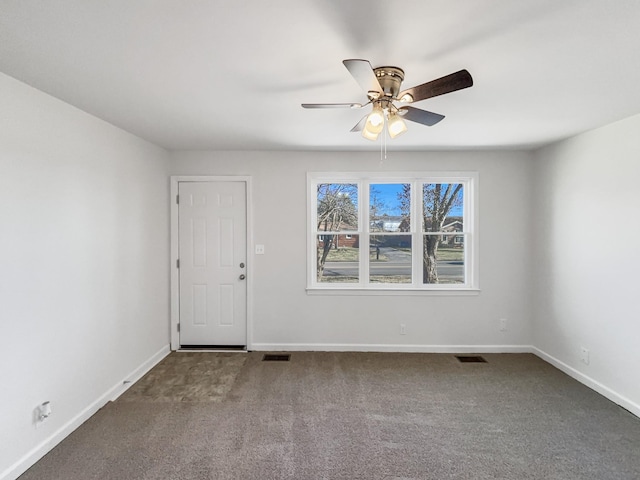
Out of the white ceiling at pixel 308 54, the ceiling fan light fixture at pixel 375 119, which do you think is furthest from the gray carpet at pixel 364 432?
the white ceiling at pixel 308 54

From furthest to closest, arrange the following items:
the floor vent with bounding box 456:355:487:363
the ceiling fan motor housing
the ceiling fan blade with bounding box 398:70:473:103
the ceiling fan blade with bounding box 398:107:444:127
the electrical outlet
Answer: the floor vent with bounding box 456:355:487:363, the electrical outlet, the ceiling fan blade with bounding box 398:107:444:127, the ceiling fan motor housing, the ceiling fan blade with bounding box 398:70:473:103

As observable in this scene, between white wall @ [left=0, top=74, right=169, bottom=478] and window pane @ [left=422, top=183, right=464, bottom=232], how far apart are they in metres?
3.21

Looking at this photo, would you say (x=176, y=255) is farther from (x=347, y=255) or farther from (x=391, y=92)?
(x=391, y=92)

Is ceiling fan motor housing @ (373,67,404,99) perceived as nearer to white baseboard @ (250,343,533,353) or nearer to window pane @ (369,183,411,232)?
window pane @ (369,183,411,232)

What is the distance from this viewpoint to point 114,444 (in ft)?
7.73

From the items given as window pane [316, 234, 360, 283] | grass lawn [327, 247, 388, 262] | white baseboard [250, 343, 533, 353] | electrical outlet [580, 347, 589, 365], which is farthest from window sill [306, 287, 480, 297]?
electrical outlet [580, 347, 589, 365]

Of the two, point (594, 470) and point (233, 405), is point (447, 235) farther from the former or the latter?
point (233, 405)

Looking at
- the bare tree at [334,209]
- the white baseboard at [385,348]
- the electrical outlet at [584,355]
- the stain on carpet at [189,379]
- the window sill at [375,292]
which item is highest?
the bare tree at [334,209]

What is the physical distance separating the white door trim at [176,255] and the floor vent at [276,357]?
0.94ft

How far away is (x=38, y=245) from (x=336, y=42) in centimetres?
223

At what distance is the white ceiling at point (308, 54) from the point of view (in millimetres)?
1411

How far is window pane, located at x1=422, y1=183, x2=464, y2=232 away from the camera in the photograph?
13.8 feet

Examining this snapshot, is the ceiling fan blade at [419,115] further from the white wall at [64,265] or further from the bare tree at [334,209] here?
the white wall at [64,265]

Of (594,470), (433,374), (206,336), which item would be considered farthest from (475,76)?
(206,336)
